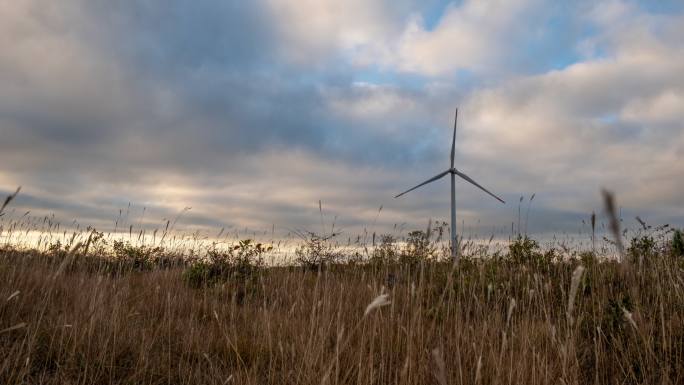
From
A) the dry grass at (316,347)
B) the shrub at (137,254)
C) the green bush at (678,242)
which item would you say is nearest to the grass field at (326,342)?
the dry grass at (316,347)

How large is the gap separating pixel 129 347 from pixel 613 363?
4765 mm

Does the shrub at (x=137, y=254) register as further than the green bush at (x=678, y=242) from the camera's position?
Yes

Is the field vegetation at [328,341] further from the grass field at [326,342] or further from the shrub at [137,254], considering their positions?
the shrub at [137,254]

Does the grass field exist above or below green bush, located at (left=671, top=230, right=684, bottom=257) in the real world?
below

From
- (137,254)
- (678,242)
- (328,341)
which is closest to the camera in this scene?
(328,341)

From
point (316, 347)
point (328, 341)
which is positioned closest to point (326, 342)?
point (328, 341)

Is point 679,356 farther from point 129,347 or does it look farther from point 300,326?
point 129,347

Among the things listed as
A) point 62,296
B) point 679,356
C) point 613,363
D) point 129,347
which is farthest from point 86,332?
point 679,356

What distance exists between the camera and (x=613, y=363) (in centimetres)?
477

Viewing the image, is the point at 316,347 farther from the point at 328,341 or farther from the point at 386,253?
the point at 386,253

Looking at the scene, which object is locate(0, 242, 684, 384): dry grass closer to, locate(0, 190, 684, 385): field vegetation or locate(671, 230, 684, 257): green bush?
locate(0, 190, 684, 385): field vegetation

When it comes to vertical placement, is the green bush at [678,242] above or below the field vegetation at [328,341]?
above

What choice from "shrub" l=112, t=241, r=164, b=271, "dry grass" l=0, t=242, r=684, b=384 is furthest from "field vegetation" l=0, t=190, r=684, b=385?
"shrub" l=112, t=241, r=164, b=271

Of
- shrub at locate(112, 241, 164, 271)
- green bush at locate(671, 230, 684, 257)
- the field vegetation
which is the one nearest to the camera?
the field vegetation
